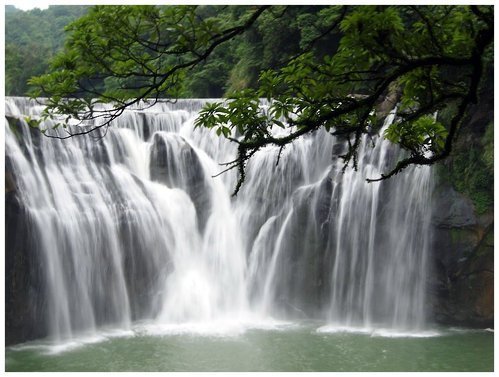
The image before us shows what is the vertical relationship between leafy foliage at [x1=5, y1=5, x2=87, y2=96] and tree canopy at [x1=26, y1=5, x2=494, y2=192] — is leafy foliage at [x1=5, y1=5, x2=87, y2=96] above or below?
above

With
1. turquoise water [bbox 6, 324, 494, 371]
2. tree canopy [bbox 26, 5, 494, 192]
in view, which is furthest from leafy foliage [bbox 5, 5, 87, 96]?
tree canopy [bbox 26, 5, 494, 192]

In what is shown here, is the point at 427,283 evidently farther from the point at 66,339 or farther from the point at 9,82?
the point at 9,82

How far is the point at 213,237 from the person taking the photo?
54.1 ft

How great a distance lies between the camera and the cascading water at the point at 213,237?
559 inches

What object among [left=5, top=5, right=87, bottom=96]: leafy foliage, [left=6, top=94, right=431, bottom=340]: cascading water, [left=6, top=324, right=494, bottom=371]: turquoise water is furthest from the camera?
[left=5, top=5, right=87, bottom=96]: leafy foliage

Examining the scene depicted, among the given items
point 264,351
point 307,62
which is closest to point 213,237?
point 264,351

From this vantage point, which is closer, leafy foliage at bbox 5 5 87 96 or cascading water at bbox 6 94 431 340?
cascading water at bbox 6 94 431 340

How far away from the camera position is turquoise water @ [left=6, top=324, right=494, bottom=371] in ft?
37.6

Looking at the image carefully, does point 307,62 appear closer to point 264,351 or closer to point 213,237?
point 264,351

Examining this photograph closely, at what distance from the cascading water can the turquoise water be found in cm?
100

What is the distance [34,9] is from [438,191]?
2525 inches

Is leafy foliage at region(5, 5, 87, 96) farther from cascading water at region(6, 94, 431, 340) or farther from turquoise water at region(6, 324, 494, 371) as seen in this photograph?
turquoise water at region(6, 324, 494, 371)

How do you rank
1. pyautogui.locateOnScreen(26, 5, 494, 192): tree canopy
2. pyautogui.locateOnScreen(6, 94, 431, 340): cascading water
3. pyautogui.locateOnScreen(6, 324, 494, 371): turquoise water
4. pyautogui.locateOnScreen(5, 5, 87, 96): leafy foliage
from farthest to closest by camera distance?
pyautogui.locateOnScreen(5, 5, 87, 96): leafy foliage → pyautogui.locateOnScreen(6, 94, 431, 340): cascading water → pyautogui.locateOnScreen(6, 324, 494, 371): turquoise water → pyautogui.locateOnScreen(26, 5, 494, 192): tree canopy

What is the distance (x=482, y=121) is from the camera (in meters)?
14.4
